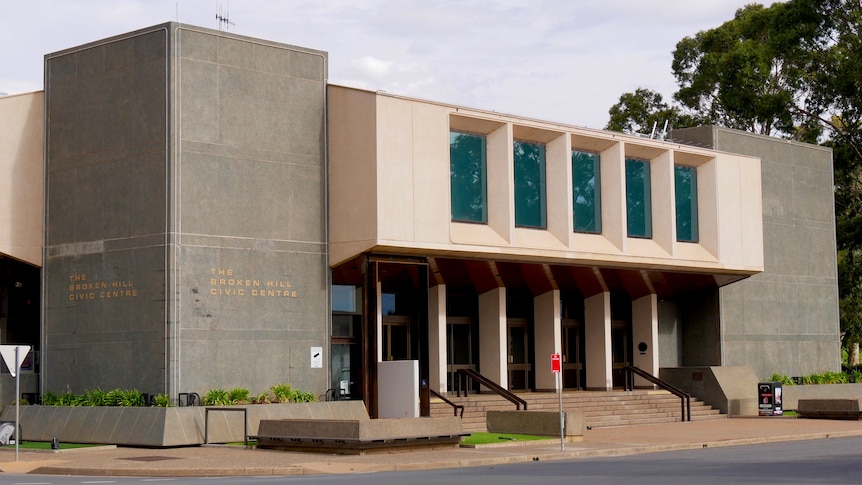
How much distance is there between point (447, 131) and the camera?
36000mm

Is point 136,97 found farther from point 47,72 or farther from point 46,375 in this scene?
point 46,375

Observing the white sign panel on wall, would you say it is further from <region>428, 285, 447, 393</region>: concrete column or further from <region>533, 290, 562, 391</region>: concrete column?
<region>533, 290, 562, 391</region>: concrete column

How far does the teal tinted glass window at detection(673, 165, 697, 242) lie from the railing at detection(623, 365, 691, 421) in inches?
201

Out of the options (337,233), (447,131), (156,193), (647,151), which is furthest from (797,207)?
(156,193)

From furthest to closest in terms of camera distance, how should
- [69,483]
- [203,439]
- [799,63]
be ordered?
[799,63]
[203,439]
[69,483]

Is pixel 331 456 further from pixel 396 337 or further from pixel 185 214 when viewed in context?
pixel 396 337

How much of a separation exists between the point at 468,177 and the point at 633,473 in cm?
1704

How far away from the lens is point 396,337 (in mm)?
40562

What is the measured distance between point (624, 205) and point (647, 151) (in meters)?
2.76

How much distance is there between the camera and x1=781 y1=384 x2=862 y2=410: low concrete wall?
4716cm

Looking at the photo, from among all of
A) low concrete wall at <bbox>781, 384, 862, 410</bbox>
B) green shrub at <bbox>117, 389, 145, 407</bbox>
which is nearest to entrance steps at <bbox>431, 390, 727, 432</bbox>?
low concrete wall at <bbox>781, 384, 862, 410</bbox>

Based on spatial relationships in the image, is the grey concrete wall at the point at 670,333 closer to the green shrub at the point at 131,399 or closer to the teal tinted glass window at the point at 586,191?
the teal tinted glass window at the point at 586,191

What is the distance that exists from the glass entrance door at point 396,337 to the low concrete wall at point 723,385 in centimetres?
1159

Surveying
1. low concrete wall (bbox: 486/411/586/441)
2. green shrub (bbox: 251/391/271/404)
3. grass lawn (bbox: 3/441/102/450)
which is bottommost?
grass lawn (bbox: 3/441/102/450)
